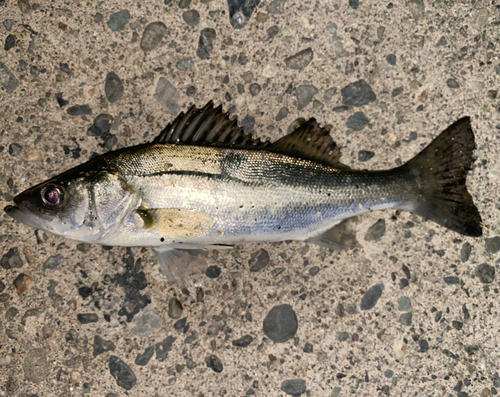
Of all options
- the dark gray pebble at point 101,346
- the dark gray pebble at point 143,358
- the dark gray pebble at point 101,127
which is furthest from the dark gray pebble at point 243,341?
the dark gray pebble at point 101,127

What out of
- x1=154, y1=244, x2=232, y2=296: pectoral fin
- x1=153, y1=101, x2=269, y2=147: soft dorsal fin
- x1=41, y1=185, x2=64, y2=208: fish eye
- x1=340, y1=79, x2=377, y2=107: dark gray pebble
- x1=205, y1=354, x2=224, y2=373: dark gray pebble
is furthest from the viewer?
x1=340, y1=79, x2=377, y2=107: dark gray pebble

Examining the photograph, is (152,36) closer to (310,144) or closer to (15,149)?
(15,149)

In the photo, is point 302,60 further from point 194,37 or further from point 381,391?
point 381,391

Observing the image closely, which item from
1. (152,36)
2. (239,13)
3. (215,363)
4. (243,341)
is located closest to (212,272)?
(243,341)

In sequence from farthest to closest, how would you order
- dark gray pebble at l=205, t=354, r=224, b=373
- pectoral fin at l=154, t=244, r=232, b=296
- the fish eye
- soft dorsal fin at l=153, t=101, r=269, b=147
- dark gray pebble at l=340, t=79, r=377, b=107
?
dark gray pebble at l=340, t=79, r=377, b=107
dark gray pebble at l=205, t=354, r=224, b=373
pectoral fin at l=154, t=244, r=232, b=296
soft dorsal fin at l=153, t=101, r=269, b=147
the fish eye

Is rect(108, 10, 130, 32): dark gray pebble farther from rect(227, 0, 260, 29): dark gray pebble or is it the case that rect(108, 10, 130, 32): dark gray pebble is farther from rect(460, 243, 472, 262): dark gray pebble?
rect(460, 243, 472, 262): dark gray pebble

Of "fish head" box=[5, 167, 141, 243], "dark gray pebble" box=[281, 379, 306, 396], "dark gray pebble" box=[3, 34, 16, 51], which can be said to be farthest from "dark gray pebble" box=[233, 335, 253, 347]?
"dark gray pebble" box=[3, 34, 16, 51]
